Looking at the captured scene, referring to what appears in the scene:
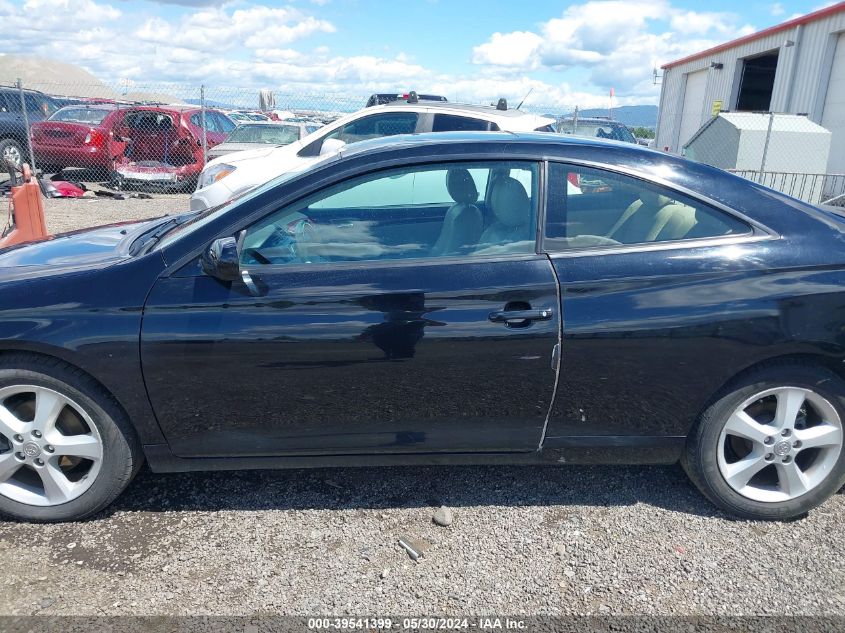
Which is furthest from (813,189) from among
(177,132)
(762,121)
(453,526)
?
(177,132)

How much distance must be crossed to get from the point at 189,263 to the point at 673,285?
197cm

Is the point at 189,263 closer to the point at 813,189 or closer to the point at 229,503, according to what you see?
the point at 229,503

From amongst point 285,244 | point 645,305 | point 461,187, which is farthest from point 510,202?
point 285,244

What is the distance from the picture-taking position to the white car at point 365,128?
23.9ft

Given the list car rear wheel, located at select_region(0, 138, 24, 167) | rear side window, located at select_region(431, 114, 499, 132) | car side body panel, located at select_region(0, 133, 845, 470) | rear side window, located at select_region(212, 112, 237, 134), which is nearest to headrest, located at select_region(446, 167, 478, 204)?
car side body panel, located at select_region(0, 133, 845, 470)

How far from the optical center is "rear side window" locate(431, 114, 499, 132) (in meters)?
7.47

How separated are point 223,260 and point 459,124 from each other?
5596 millimetres

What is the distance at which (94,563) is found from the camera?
8.50ft

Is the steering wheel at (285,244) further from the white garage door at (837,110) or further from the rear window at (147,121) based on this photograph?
the white garage door at (837,110)

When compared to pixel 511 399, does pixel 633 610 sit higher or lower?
lower

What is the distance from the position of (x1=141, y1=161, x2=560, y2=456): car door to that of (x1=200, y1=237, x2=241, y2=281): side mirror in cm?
5

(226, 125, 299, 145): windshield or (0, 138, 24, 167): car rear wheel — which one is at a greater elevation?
(226, 125, 299, 145): windshield

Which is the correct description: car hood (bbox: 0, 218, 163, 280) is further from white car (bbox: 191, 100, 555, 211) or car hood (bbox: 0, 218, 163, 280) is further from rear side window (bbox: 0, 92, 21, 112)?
rear side window (bbox: 0, 92, 21, 112)

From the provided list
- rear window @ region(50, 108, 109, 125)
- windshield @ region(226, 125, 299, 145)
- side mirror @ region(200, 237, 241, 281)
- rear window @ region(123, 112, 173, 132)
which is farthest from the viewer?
rear window @ region(50, 108, 109, 125)
